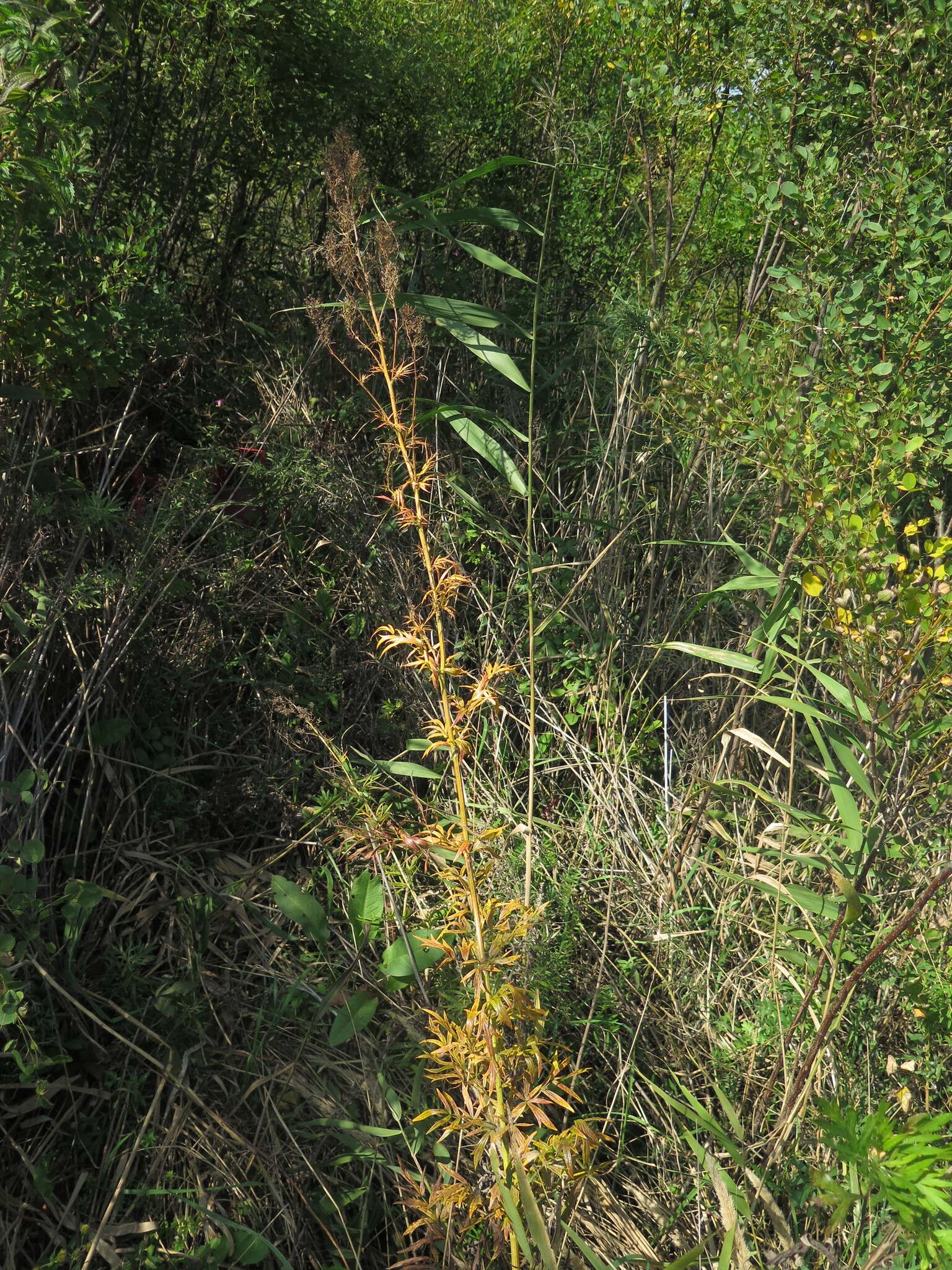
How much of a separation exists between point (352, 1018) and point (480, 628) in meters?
1.07

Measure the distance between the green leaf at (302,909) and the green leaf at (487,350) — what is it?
3.43ft

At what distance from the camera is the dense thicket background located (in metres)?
1.70

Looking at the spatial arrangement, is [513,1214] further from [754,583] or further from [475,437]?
[475,437]

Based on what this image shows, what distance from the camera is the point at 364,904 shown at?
6.75 ft

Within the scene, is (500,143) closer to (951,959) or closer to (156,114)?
(156,114)

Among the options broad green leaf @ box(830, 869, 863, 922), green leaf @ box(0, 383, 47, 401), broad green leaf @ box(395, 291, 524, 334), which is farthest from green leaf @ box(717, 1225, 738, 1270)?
Answer: green leaf @ box(0, 383, 47, 401)

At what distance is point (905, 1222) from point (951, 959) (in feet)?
2.66

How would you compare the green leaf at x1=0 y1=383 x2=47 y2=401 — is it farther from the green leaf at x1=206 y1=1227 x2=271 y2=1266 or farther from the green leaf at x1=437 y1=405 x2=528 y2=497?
the green leaf at x1=206 y1=1227 x2=271 y2=1266

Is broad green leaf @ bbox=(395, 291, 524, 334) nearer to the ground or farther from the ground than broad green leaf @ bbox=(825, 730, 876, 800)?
farther from the ground

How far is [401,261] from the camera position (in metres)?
2.76

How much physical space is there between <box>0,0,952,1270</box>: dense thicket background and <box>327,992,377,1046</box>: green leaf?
9 centimetres

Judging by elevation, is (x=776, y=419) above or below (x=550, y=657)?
above

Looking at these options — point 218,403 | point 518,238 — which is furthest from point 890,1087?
point 518,238

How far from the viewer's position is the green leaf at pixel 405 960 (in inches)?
74.8
